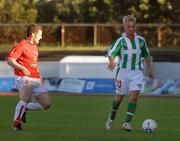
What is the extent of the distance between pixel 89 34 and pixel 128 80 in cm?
4265

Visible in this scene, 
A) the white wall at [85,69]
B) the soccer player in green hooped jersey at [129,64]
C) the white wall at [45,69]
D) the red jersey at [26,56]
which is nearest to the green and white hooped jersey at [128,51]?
the soccer player in green hooped jersey at [129,64]

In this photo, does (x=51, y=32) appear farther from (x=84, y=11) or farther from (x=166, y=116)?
(x=166, y=116)

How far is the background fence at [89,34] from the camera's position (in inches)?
2046

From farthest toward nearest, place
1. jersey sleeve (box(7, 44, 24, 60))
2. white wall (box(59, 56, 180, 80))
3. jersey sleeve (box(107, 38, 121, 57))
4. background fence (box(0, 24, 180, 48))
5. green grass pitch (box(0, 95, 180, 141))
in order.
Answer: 1. background fence (box(0, 24, 180, 48))
2. white wall (box(59, 56, 180, 80))
3. jersey sleeve (box(107, 38, 121, 57))
4. jersey sleeve (box(7, 44, 24, 60))
5. green grass pitch (box(0, 95, 180, 141))

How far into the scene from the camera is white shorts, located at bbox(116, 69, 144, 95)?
1288 centimetres

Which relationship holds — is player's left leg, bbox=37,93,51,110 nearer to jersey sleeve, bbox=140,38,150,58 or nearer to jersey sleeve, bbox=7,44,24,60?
jersey sleeve, bbox=7,44,24,60

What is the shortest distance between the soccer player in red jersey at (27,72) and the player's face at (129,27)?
152 centimetres

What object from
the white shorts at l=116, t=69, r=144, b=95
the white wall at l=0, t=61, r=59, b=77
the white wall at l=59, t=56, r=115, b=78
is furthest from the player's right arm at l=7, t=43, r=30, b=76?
the white wall at l=0, t=61, r=59, b=77

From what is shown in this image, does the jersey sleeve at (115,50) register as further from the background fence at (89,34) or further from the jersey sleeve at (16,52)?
the background fence at (89,34)

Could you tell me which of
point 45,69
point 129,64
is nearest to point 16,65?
point 129,64

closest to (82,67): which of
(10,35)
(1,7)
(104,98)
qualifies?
(104,98)

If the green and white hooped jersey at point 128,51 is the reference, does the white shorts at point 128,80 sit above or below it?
below

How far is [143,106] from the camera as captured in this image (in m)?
20.0

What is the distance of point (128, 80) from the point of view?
12961mm
